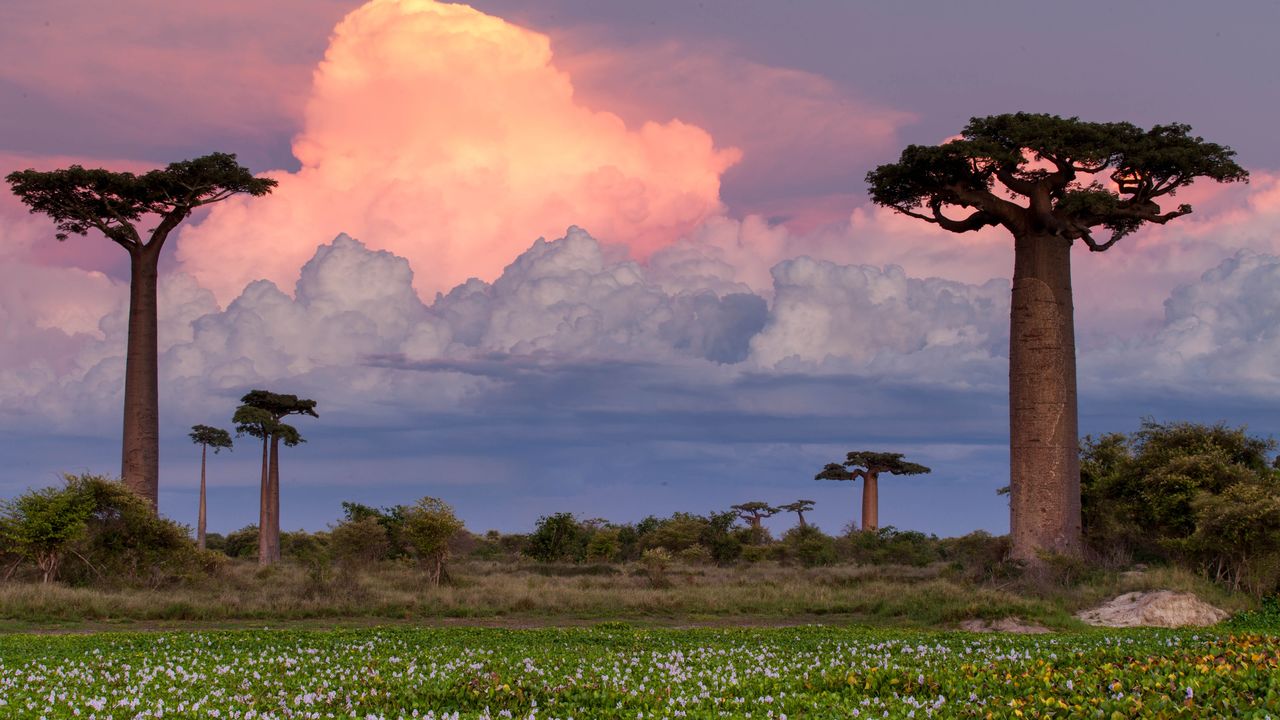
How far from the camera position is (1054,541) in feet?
91.3

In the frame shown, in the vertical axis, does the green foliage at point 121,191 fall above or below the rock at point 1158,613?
above

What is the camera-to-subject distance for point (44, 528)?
86.1ft

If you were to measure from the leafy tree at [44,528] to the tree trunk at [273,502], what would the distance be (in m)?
20.1

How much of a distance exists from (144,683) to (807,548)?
130 ft

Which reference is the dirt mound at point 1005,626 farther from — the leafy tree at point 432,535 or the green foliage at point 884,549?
the green foliage at point 884,549

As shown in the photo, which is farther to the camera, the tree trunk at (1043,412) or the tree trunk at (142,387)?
the tree trunk at (142,387)

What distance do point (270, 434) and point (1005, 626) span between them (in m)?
35.3

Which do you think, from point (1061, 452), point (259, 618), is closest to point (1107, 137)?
point (1061, 452)

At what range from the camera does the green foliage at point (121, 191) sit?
35.0 m

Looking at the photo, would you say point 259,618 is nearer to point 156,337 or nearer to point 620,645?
point 620,645

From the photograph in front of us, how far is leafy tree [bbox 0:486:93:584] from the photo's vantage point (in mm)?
26156

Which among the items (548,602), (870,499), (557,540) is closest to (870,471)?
(870,499)

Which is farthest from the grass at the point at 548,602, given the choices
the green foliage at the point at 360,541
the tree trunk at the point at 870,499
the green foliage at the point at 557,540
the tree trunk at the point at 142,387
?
the tree trunk at the point at 870,499

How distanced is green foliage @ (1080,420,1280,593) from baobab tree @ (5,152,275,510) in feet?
94.2
